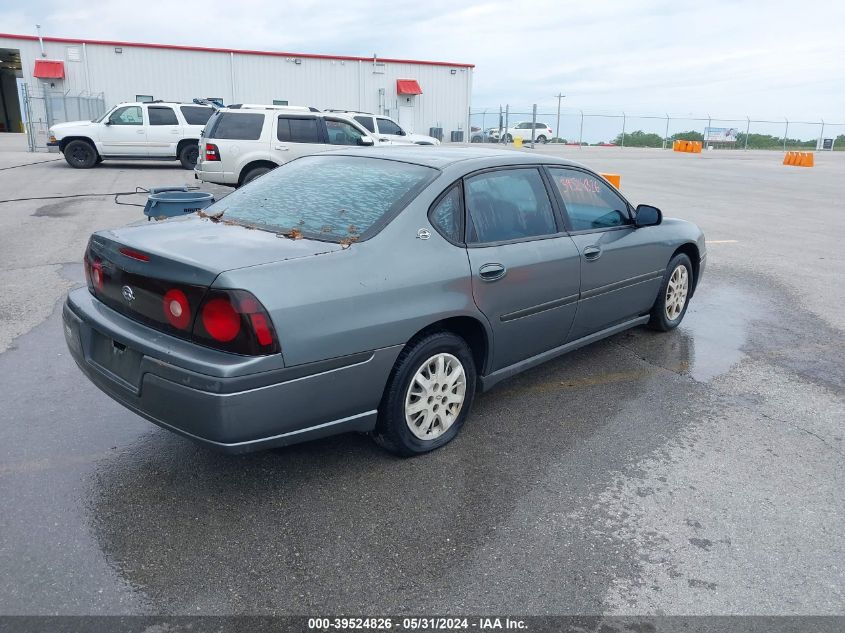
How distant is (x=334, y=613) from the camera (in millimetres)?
2469

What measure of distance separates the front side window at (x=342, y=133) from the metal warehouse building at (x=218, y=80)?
18.8m

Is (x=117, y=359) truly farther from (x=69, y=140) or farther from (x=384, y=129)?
(x=69, y=140)

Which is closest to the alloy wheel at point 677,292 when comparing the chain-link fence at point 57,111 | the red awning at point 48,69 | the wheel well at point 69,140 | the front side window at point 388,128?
the front side window at point 388,128

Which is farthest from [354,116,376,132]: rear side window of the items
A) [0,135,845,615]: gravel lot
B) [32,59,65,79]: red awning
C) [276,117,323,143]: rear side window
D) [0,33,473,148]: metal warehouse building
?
[32,59,65,79]: red awning

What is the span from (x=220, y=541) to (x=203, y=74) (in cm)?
3651

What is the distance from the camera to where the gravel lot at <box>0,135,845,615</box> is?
2582 mm

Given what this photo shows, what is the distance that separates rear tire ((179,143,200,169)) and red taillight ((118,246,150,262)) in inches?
700

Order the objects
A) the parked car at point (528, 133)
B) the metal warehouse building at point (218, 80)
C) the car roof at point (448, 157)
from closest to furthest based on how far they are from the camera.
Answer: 1. the car roof at point (448, 157)
2. the metal warehouse building at point (218, 80)
3. the parked car at point (528, 133)

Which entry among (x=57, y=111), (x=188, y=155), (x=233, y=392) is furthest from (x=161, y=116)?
(x=233, y=392)

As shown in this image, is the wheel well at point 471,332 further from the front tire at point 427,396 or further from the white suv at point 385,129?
the white suv at point 385,129

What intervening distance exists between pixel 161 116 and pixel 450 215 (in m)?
18.1

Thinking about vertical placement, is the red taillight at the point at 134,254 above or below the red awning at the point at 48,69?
below

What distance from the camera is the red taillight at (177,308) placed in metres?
2.89

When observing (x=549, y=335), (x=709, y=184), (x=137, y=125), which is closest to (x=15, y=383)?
(x=549, y=335)
